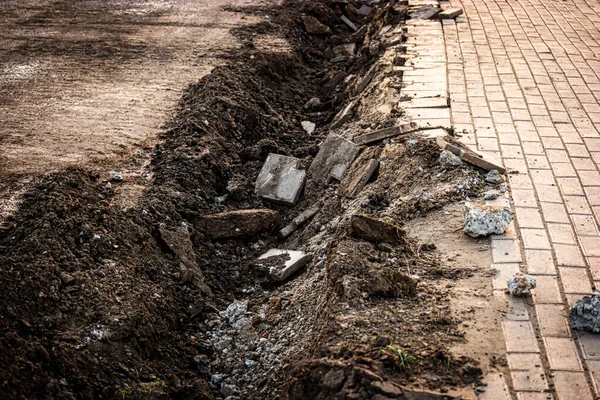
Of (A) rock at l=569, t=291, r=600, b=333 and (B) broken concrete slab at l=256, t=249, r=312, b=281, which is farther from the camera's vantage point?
(B) broken concrete slab at l=256, t=249, r=312, b=281

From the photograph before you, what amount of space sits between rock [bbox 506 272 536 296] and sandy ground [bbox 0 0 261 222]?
433cm

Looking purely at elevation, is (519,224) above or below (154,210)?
above

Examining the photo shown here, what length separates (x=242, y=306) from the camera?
18.7 ft

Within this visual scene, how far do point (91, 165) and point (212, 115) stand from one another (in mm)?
1818

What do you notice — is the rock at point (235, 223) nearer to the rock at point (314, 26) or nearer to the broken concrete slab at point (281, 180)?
the broken concrete slab at point (281, 180)

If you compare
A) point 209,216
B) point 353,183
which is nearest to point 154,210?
point 209,216

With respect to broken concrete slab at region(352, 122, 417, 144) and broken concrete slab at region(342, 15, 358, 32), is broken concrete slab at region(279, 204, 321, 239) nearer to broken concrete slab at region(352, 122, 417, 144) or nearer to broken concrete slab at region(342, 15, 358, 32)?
broken concrete slab at region(352, 122, 417, 144)

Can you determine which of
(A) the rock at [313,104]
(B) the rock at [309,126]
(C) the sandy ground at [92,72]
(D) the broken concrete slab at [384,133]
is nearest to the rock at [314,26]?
(C) the sandy ground at [92,72]

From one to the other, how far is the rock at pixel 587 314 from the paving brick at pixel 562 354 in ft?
0.46

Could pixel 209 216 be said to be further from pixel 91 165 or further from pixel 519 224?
pixel 519 224

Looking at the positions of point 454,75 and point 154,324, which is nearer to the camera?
point 154,324

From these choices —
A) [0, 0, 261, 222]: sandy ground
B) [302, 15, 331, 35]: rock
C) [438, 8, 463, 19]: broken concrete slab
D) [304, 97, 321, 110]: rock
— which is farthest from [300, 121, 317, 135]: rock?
[302, 15, 331, 35]: rock

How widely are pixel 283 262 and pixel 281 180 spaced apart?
147 cm

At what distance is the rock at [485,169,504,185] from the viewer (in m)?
5.90
